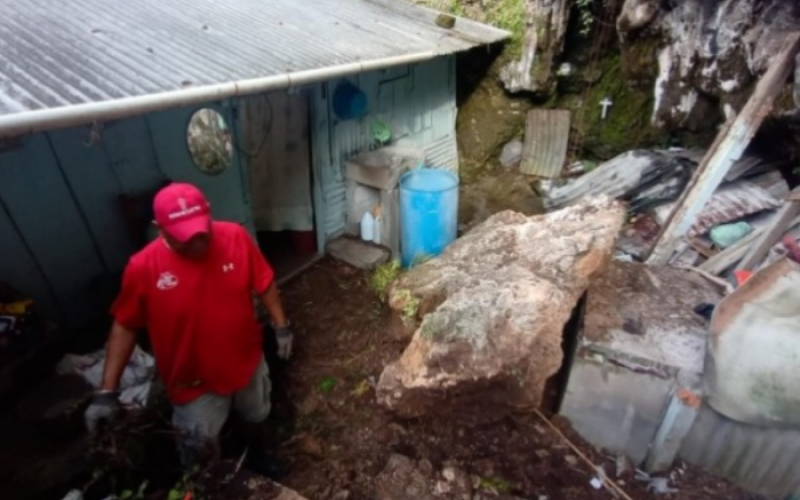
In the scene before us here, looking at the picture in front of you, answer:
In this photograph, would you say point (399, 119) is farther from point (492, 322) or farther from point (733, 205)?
point (492, 322)

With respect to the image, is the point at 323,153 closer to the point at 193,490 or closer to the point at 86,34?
the point at 86,34

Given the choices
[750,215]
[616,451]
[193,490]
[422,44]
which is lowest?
[616,451]

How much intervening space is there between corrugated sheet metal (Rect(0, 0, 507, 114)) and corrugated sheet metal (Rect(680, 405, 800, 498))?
4.57 m

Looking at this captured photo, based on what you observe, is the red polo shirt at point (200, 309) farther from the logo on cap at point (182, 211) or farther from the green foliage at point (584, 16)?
the green foliage at point (584, 16)

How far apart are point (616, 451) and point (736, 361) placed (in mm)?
1359

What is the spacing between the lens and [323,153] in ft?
22.2

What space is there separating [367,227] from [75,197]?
398 centimetres

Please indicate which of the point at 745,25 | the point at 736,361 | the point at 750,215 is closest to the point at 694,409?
the point at 736,361

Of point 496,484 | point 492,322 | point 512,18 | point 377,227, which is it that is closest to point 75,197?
point 492,322

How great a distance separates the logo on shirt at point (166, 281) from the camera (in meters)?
2.84

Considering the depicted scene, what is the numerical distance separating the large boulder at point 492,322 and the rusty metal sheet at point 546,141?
562 centimetres

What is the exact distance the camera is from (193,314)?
2969mm

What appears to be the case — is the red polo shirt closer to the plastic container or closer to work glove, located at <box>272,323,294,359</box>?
work glove, located at <box>272,323,294,359</box>

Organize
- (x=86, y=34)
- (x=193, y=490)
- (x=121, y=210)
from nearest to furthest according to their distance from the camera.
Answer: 1. (x=193, y=490)
2. (x=86, y=34)
3. (x=121, y=210)
